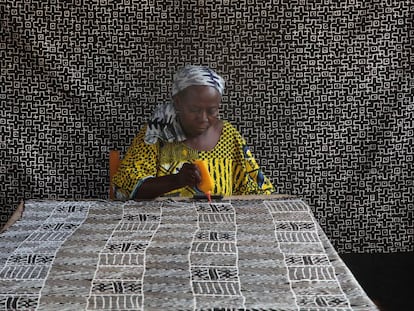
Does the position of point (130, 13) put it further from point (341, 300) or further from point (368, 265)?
point (341, 300)

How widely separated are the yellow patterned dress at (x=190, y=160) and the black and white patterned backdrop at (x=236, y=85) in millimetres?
470

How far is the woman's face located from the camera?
2.60 metres

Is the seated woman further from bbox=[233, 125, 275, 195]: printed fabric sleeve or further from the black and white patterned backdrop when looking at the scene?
the black and white patterned backdrop

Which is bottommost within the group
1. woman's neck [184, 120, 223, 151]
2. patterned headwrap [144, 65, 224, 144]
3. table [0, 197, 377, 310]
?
table [0, 197, 377, 310]

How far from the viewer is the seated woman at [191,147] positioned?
2.60 metres

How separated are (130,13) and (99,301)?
207cm

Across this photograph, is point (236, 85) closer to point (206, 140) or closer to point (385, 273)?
point (206, 140)

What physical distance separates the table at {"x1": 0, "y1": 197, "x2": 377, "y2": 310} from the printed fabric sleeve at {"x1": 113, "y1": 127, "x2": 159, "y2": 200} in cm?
A: 42

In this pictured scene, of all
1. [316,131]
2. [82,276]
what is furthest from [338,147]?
[82,276]

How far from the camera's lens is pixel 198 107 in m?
2.60

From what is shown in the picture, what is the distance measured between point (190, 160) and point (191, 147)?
0.06 meters

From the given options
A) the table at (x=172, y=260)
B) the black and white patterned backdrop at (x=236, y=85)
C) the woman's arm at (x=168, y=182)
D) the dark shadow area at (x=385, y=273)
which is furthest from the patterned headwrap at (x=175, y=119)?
the dark shadow area at (x=385, y=273)

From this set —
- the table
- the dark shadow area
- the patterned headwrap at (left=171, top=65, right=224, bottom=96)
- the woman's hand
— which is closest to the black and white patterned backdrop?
the dark shadow area

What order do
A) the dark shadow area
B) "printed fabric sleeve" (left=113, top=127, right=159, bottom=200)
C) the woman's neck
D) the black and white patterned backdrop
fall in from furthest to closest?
1. the dark shadow area
2. the black and white patterned backdrop
3. the woman's neck
4. "printed fabric sleeve" (left=113, top=127, right=159, bottom=200)
